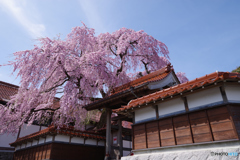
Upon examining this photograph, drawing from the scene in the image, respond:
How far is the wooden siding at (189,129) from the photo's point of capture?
16.9 feet

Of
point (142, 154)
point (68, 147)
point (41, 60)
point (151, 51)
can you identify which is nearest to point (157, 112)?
point (142, 154)

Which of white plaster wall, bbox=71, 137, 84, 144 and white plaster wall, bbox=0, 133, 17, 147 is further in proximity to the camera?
white plaster wall, bbox=0, 133, 17, 147

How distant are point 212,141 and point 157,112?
2.30 metres

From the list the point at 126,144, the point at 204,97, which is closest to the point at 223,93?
the point at 204,97

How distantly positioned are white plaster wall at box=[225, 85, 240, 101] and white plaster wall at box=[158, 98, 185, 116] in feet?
5.03

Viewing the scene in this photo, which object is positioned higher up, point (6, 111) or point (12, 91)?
point (12, 91)

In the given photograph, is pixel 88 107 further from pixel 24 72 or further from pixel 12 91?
pixel 12 91

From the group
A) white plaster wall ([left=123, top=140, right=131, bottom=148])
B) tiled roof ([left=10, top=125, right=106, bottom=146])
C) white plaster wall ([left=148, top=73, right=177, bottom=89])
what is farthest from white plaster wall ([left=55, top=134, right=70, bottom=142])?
white plaster wall ([left=148, top=73, right=177, bottom=89])

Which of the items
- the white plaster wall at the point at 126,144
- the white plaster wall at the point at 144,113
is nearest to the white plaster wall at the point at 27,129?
the white plaster wall at the point at 126,144

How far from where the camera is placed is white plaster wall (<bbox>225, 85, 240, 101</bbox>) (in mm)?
5402

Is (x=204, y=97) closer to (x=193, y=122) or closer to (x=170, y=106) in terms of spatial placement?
(x=193, y=122)

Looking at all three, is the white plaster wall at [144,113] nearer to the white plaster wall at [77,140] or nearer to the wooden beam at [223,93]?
the wooden beam at [223,93]

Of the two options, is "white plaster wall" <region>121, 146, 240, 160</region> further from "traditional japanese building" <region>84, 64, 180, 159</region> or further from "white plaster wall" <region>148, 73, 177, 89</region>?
"white plaster wall" <region>148, 73, 177, 89</region>

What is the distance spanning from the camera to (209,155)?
5.14m
